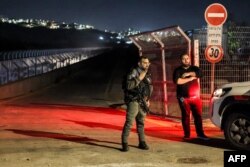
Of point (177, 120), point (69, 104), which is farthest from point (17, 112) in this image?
point (177, 120)

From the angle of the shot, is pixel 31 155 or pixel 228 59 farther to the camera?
pixel 228 59

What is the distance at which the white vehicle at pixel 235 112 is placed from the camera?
8.84 m

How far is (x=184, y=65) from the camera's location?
396 inches

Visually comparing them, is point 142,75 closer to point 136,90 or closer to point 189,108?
point 136,90

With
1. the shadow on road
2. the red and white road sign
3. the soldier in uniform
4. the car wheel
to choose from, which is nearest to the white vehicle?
the car wheel

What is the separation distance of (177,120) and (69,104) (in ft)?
17.8

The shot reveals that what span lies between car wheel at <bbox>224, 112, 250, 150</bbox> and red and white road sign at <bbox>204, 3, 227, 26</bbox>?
11.6ft

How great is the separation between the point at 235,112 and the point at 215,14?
366cm

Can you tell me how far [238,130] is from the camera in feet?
29.5

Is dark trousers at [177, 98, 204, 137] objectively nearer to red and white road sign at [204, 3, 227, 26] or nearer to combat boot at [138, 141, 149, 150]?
combat boot at [138, 141, 149, 150]

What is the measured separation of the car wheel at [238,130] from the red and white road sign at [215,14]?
3528 mm

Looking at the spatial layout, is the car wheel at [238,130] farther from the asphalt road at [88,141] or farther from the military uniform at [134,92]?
the military uniform at [134,92]

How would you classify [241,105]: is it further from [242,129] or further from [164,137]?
[164,137]

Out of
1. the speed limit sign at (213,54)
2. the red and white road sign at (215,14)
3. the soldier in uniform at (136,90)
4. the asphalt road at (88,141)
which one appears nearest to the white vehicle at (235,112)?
the asphalt road at (88,141)
